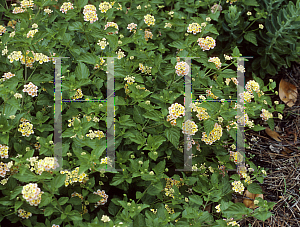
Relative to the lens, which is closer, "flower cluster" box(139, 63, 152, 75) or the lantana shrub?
the lantana shrub

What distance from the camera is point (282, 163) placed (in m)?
2.76

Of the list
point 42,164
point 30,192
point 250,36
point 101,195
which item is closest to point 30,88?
point 42,164

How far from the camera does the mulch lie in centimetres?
244

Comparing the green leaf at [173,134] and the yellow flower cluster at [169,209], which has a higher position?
the green leaf at [173,134]

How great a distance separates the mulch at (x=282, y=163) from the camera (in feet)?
8.00

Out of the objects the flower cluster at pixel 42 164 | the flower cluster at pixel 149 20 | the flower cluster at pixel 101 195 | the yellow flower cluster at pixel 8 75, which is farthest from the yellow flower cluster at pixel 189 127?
the yellow flower cluster at pixel 8 75

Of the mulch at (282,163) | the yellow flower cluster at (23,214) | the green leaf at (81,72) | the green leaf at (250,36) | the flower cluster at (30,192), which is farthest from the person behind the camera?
the green leaf at (250,36)

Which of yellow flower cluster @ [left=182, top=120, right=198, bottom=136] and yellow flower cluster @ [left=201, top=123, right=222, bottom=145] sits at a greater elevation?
yellow flower cluster @ [left=182, top=120, right=198, bottom=136]

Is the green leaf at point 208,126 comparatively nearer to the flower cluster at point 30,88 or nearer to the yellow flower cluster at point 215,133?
the yellow flower cluster at point 215,133

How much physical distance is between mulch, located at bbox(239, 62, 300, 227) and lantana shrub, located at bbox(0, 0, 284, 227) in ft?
2.04

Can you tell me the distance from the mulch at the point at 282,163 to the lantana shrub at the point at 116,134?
621 mm

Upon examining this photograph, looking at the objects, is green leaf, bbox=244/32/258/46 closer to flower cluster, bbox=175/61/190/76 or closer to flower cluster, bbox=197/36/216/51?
flower cluster, bbox=197/36/216/51

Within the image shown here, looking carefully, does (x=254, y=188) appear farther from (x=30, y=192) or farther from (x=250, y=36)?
(x=250, y=36)

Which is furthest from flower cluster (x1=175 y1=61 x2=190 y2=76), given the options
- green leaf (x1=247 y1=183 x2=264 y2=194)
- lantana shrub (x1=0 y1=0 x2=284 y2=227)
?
green leaf (x1=247 y1=183 x2=264 y2=194)
